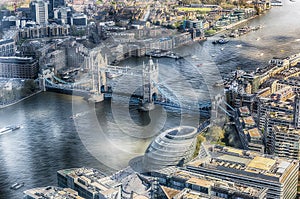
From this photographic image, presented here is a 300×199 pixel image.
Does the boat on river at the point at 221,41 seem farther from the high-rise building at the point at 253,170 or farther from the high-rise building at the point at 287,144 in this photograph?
the high-rise building at the point at 253,170

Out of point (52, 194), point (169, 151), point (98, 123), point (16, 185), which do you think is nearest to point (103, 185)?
point (52, 194)

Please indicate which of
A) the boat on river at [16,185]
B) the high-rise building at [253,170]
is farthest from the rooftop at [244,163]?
the boat on river at [16,185]

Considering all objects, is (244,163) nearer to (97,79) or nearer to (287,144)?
(287,144)

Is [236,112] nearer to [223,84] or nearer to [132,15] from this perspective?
[223,84]

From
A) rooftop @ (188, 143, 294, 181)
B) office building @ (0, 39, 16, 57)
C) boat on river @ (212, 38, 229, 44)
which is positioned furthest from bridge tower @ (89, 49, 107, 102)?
boat on river @ (212, 38, 229, 44)

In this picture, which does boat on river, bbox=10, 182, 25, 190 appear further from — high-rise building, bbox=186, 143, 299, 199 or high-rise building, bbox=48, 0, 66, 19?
high-rise building, bbox=48, 0, 66, 19

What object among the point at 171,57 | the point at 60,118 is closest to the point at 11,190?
the point at 60,118
